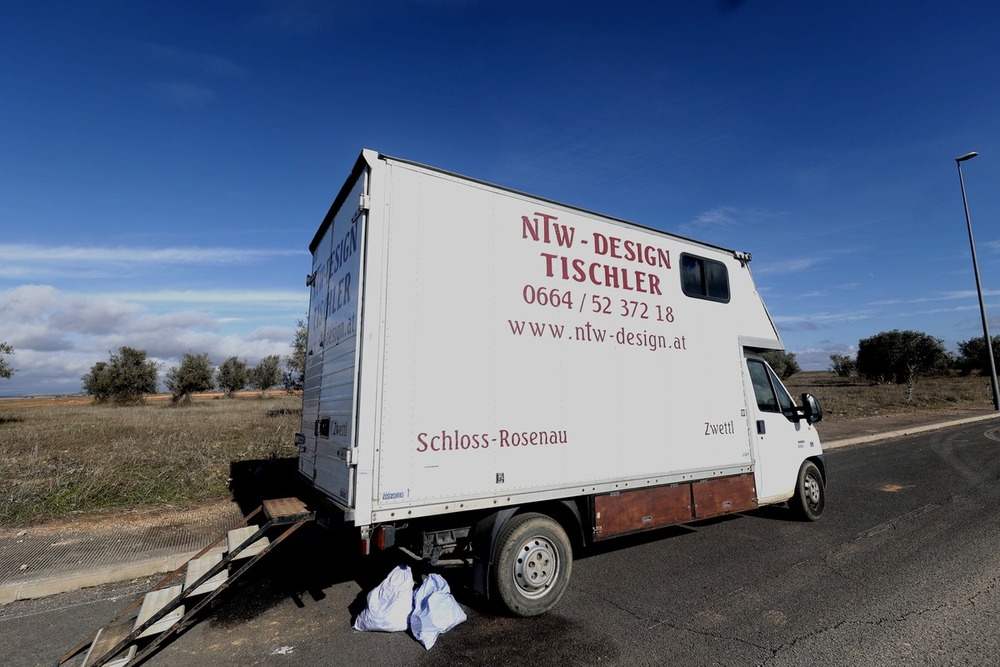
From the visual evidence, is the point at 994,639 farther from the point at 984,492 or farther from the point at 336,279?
the point at 984,492

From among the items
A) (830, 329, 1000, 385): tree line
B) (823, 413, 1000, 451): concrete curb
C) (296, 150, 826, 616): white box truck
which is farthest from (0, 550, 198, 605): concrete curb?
(830, 329, 1000, 385): tree line

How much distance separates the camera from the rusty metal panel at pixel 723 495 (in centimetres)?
540

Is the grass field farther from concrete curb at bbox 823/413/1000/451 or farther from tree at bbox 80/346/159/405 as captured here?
tree at bbox 80/346/159/405

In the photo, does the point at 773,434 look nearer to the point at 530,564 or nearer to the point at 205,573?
the point at 530,564

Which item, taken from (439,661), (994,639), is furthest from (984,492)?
(439,661)

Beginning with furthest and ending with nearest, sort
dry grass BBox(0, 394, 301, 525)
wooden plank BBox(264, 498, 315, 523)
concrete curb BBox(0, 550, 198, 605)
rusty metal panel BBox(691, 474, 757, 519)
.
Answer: dry grass BBox(0, 394, 301, 525), rusty metal panel BBox(691, 474, 757, 519), concrete curb BBox(0, 550, 198, 605), wooden plank BBox(264, 498, 315, 523)

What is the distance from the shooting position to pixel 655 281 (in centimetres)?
551

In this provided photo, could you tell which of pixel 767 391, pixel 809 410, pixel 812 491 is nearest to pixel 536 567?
pixel 767 391

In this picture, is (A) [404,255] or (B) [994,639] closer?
(B) [994,639]

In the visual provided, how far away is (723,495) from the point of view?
18.5ft

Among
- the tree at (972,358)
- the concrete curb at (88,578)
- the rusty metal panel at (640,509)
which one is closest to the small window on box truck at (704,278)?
the rusty metal panel at (640,509)

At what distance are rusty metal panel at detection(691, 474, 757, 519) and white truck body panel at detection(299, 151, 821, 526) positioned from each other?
0.13m

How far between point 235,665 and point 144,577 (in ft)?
8.84

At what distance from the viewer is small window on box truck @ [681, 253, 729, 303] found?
5.83m
